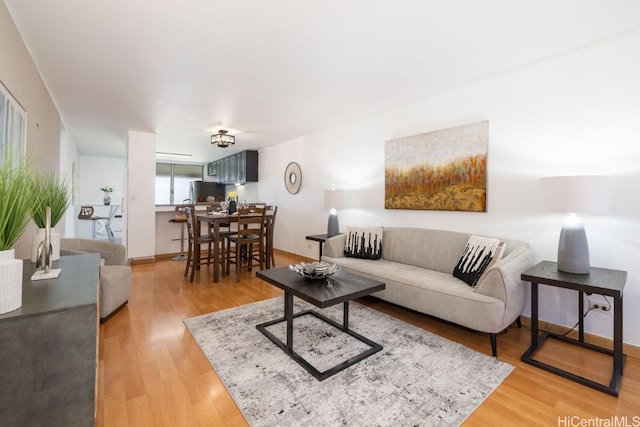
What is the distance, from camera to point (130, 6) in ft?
6.02

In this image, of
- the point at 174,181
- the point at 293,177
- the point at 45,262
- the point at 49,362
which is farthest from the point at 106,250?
the point at 174,181

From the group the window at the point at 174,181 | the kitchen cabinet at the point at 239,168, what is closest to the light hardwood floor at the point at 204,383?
the kitchen cabinet at the point at 239,168

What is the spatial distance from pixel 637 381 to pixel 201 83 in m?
4.21

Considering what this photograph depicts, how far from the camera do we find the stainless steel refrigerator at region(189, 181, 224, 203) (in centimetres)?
852

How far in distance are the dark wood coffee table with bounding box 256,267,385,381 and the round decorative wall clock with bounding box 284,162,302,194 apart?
3115 mm

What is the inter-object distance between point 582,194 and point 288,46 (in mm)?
2366

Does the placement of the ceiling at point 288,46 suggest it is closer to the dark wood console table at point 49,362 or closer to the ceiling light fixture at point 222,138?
the ceiling light fixture at point 222,138

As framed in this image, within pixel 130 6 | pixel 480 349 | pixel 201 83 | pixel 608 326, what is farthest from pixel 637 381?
pixel 201 83

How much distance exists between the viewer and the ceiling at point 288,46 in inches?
72.9

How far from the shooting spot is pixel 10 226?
1.23m

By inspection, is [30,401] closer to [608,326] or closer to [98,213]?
[608,326]

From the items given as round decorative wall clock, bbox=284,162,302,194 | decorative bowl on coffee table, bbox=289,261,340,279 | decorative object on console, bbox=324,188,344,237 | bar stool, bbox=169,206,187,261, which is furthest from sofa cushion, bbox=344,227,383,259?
bar stool, bbox=169,206,187,261

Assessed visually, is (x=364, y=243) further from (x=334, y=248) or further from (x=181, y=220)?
(x=181, y=220)

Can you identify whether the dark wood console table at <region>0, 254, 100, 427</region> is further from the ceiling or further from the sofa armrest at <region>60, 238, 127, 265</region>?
the sofa armrest at <region>60, 238, 127, 265</region>
